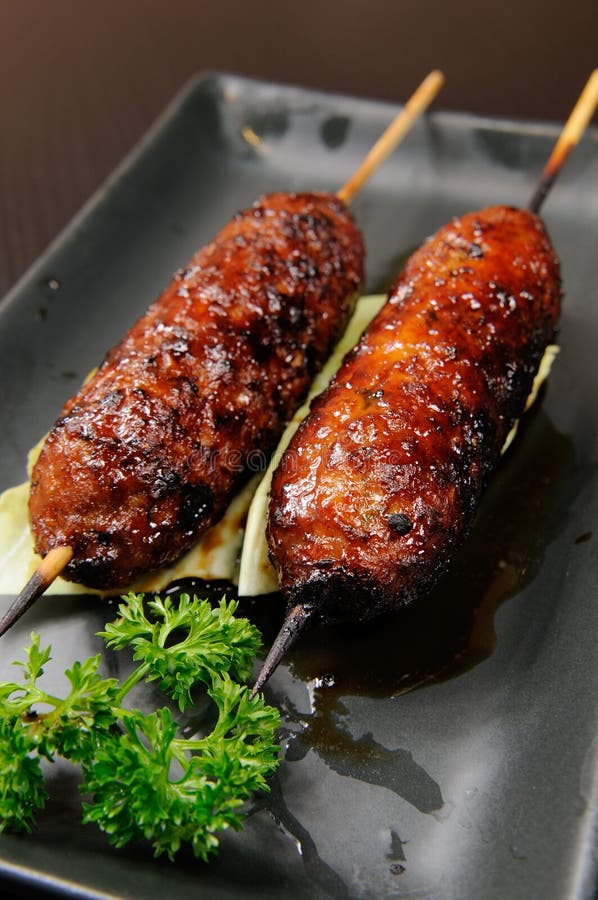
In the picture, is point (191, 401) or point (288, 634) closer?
point (288, 634)

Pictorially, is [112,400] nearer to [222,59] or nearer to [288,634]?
[288,634]

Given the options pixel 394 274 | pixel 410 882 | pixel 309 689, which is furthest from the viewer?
pixel 394 274

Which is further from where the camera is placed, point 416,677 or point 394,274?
point 394,274

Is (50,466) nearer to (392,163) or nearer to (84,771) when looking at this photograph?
(84,771)

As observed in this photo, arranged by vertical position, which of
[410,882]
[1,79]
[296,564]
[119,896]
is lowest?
[410,882]

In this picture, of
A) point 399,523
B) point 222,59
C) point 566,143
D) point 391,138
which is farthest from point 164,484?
point 222,59

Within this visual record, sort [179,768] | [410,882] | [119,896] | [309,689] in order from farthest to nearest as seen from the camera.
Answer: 1. [309,689]
2. [179,768]
3. [410,882]
4. [119,896]

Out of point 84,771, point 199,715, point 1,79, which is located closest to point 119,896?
point 84,771
